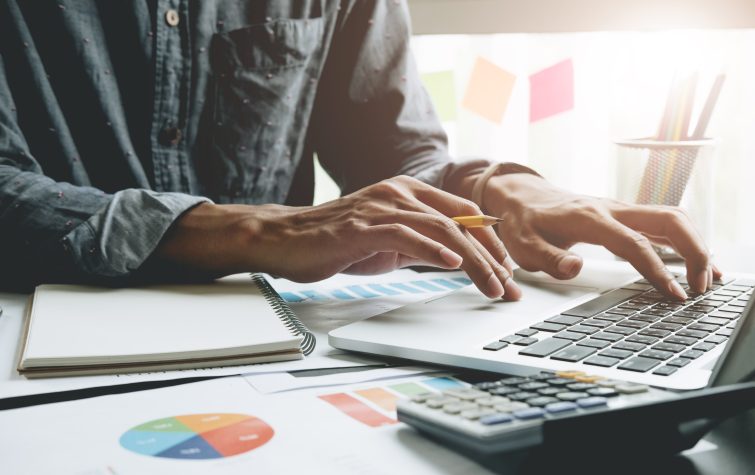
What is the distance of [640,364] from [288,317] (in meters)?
0.27

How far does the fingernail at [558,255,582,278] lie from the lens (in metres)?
0.73

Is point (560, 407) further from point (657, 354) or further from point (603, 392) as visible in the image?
point (657, 354)

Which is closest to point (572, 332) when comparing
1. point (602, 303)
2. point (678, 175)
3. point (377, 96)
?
point (602, 303)

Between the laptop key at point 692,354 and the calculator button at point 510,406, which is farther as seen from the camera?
the laptop key at point 692,354

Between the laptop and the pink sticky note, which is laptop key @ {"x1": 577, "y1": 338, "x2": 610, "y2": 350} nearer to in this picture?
the laptop

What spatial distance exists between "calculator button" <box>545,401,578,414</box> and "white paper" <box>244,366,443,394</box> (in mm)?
153

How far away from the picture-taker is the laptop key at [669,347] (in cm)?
48

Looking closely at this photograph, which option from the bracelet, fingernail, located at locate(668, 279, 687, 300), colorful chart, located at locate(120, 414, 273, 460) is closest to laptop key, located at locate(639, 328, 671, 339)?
fingernail, located at locate(668, 279, 687, 300)

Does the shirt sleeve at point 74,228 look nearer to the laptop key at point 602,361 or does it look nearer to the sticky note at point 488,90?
the laptop key at point 602,361

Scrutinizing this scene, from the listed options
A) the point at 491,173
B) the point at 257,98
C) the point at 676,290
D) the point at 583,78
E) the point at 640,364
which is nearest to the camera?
the point at 640,364

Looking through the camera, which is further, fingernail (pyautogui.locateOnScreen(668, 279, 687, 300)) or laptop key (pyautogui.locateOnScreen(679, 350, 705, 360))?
fingernail (pyautogui.locateOnScreen(668, 279, 687, 300))

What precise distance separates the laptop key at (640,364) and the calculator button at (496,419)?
134 mm

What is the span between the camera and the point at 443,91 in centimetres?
138

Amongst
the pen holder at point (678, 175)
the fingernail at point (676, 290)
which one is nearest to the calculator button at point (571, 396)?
the fingernail at point (676, 290)
